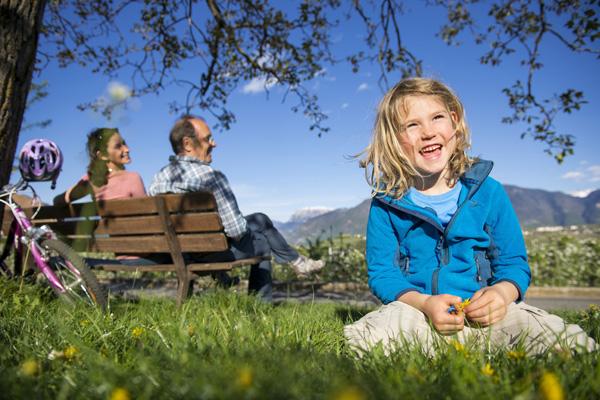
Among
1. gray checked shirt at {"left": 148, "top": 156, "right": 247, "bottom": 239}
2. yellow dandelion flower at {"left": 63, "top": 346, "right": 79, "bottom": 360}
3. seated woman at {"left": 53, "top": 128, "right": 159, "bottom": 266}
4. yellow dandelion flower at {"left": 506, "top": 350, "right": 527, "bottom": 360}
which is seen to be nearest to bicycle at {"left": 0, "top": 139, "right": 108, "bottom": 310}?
seated woman at {"left": 53, "top": 128, "right": 159, "bottom": 266}

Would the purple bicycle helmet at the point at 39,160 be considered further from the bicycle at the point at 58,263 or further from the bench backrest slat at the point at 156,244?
the bench backrest slat at the point at 156,244

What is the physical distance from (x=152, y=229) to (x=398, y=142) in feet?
8.82

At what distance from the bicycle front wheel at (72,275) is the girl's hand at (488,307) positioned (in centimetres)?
235

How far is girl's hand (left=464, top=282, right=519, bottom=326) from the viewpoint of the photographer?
1.92m


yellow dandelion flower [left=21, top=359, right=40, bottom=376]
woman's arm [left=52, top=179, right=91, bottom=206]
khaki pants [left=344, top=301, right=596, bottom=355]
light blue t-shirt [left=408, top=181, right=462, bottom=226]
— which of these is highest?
woman's arm [left=52, top=179, right=91, bottom=206]

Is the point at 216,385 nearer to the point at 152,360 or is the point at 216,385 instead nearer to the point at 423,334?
the point at 152,360

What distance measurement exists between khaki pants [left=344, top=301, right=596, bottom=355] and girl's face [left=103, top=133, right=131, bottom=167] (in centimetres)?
390

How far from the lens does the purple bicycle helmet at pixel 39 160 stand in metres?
3.72

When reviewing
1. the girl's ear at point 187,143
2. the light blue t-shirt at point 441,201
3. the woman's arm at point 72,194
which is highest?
the girl's ear at point 187,143

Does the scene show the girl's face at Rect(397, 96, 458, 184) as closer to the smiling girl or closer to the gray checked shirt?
the smiling girl

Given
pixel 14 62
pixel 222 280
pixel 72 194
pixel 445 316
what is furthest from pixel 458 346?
pixel 72 194

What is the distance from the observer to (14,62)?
3.66m

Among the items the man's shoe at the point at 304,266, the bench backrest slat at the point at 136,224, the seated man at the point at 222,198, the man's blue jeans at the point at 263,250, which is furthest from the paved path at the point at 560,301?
the bench backrest slat at the point at 136,224

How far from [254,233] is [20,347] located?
2.97 metres
